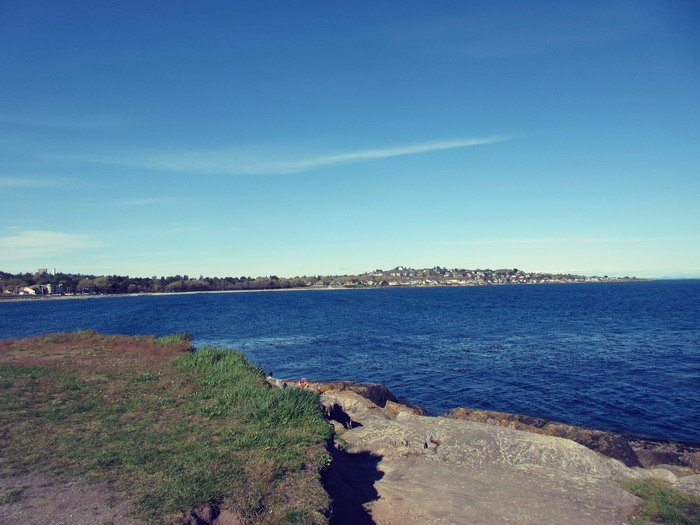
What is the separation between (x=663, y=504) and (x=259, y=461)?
11757mm

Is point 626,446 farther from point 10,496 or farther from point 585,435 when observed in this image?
point 10,496

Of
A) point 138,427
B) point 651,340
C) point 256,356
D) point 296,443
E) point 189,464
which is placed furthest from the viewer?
point 651,340

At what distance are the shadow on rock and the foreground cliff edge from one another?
0.06m

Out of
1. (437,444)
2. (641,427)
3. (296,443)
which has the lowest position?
(641,427)

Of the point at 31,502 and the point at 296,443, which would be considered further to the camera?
the point at 296,443

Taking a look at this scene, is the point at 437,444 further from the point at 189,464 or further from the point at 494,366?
the point at 494,366

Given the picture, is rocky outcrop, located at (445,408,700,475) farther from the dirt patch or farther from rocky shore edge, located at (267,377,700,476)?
the dirt patch

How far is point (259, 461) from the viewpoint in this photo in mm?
11391

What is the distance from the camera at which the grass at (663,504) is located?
40.0 ft

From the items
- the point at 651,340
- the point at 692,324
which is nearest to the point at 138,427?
the point at 651,340

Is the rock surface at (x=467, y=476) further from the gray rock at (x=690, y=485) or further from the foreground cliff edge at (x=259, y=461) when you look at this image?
the gray rock at (x=690, y=485)

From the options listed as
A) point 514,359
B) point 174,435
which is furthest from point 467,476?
point 514,359

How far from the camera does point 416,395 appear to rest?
32.5 metres

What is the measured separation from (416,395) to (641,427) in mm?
13768
